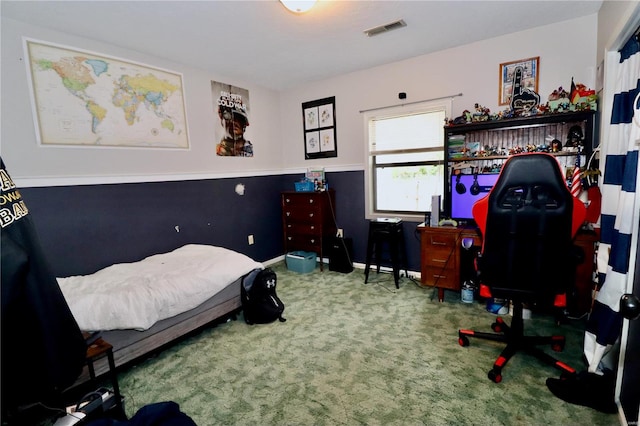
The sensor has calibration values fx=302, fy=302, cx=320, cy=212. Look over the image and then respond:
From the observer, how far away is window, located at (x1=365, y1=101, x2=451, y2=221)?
355 cm

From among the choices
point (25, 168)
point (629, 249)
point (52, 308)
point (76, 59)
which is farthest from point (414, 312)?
point (76, 59)

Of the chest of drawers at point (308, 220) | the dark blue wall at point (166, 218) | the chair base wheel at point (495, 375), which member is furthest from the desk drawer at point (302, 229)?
the chair base wheel at point (495, 375)

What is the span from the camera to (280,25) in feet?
8.50

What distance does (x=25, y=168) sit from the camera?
2.44m

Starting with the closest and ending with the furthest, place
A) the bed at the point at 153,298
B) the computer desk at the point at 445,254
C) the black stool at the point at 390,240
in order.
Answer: the bed at the point at 153,298 → the computer desk at the point at 445,254 → the black stool at the point at 390,240

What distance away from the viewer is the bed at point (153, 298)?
77.9 inches

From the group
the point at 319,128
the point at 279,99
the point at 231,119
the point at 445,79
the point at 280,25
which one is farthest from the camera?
the point at 279,99

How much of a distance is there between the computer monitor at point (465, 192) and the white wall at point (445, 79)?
2.47 ft

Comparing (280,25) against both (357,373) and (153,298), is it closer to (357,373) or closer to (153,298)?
(153,298)

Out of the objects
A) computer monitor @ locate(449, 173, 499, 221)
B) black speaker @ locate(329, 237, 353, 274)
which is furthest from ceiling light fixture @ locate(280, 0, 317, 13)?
black speaker @ locate(329, 237, 353, 274)

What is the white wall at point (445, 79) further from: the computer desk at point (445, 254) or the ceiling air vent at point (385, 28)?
the computer desk at point (445, 254)

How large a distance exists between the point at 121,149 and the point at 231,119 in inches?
55.3

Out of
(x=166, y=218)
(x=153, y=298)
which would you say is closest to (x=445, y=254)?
(x=153, y=298)

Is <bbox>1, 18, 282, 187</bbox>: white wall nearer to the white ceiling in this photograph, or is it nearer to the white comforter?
the white ceiling
